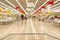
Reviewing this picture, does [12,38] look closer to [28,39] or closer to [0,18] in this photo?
[28,39]

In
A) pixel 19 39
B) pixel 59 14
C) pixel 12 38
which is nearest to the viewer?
pixel 12 38

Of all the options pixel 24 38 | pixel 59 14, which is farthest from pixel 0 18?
pixel 24 38

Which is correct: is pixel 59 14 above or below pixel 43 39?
above

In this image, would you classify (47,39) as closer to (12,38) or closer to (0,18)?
(12,38)

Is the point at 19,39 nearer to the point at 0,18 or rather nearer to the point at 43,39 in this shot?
the point at 43,39

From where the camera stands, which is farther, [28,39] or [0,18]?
[0,18]

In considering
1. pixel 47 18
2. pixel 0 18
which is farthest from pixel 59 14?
pixel 47 18

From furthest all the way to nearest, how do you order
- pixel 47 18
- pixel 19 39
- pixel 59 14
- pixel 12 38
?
pixel 47 18
pixel 59 14
pixel 19 39
pixel 12 38

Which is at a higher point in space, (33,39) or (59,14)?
(59,14)

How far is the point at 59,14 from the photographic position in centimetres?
1372

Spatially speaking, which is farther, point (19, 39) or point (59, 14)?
point (59, 14)

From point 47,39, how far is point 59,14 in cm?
844

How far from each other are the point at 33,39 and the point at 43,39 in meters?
0.40

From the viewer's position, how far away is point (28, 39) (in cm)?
569
